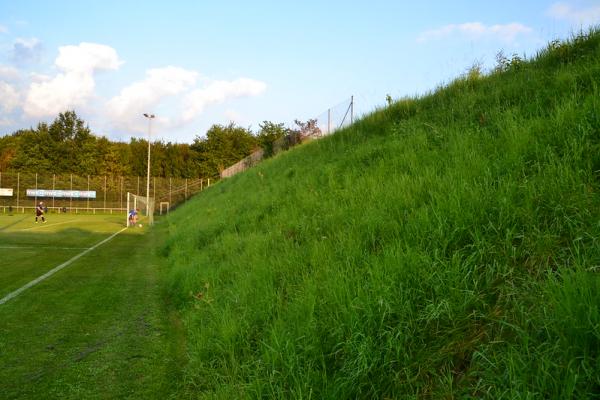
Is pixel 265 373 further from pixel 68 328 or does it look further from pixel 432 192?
pixel 68 328

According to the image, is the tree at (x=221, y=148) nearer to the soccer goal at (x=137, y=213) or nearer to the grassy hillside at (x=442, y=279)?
the soccer goal at (x=137, y=213)

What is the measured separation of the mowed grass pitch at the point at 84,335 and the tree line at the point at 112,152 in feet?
166

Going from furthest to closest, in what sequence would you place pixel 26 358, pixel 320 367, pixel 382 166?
pixel 382 166 → pixel 26 358 → pixel 320 367

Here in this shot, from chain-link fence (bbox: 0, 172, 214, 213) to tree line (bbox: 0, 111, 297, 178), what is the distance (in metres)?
9.79

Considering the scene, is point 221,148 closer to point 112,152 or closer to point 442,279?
point 112,152

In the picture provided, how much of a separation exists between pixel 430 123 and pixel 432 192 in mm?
3734

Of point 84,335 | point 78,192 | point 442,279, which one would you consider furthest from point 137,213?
point 442,279

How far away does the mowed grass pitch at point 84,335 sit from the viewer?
4234 millimetres

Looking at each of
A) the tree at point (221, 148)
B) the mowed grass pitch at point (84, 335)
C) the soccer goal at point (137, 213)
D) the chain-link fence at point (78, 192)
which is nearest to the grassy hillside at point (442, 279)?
the mowed grass pitch at point (84, 335)

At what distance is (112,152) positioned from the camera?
217ft

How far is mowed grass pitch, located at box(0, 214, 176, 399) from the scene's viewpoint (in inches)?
167

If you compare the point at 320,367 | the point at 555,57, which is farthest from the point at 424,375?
the point at 555,57

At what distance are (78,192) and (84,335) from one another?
54.0m

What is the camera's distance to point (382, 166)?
7.54 m
